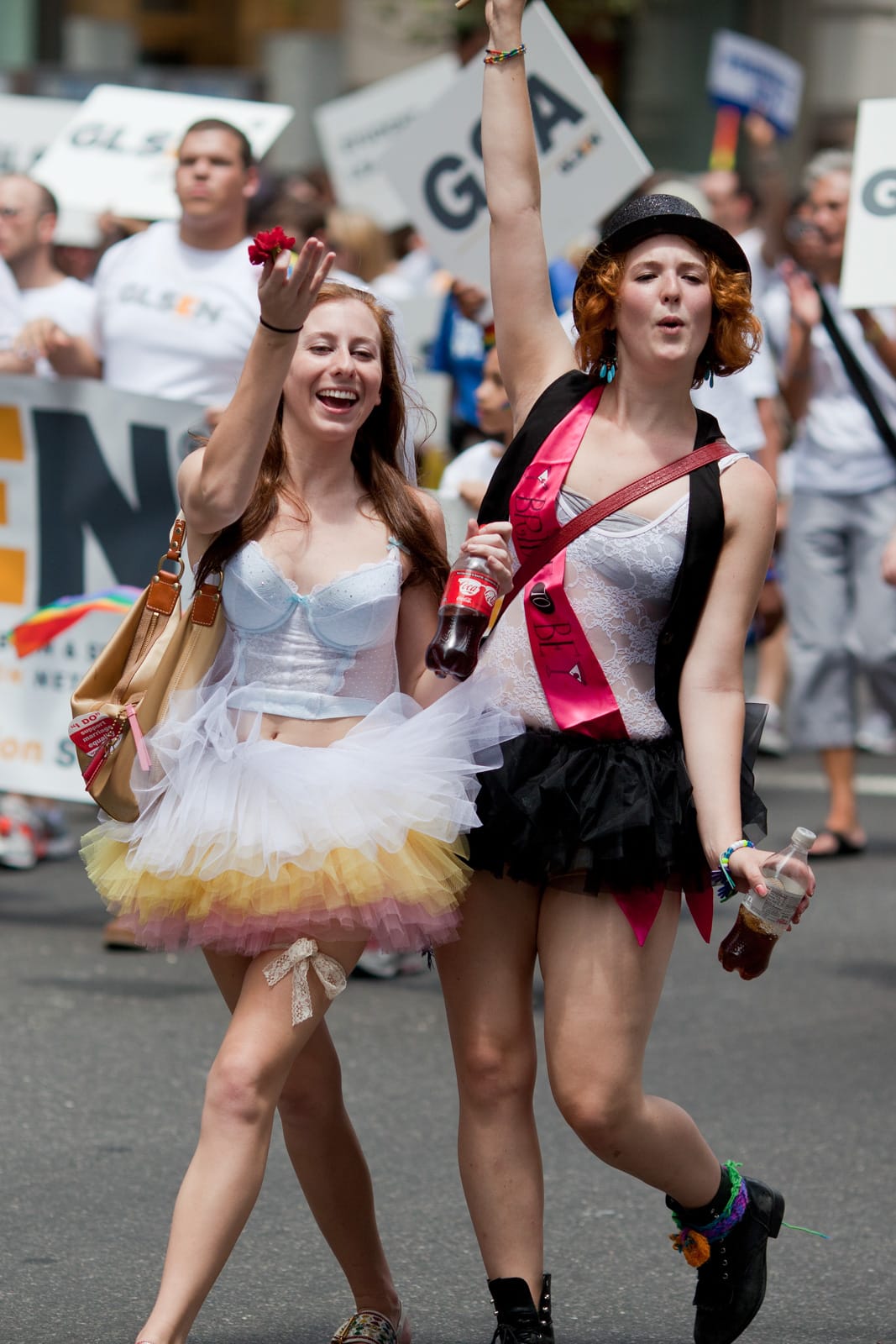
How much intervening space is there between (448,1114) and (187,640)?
80.6 inches

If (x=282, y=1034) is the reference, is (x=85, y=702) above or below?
above

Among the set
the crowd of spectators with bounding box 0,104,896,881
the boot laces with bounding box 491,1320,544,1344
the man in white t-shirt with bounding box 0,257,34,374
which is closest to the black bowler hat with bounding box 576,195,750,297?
the boot laces with bounding box 491,1320,544,1344

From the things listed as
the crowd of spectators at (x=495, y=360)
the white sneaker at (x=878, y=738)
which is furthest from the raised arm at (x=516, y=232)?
the white sneaker at (x=878, y=738)

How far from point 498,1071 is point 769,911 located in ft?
1.98

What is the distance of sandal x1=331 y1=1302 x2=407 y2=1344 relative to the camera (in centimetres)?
378

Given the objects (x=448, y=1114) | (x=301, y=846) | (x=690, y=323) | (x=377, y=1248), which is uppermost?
(x=690, y=323)

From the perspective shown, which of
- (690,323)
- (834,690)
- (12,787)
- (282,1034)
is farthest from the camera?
(834,690)

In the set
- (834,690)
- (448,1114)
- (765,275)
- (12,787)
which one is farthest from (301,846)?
(765,275)

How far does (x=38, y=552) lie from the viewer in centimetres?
741

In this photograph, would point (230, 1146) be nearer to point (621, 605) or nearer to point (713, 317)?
point (621, 605)

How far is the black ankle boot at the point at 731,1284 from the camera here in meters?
3.84

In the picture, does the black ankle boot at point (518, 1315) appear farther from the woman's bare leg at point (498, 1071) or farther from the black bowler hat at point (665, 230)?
the black bowler hat at point (665, 230)

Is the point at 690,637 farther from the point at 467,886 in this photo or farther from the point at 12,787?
the point at 12,787

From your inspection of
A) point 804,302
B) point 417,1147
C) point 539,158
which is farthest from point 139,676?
point 804,302
